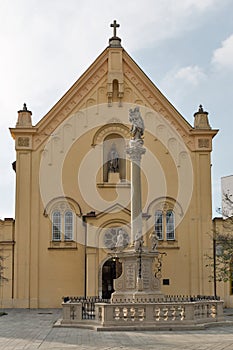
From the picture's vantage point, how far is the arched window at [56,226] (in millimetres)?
34000

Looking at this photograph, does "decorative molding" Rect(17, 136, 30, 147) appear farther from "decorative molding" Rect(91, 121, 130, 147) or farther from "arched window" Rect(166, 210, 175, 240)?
"arched window" Rect(166, 210, 175, 240)

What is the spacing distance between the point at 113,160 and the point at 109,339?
1906 cm

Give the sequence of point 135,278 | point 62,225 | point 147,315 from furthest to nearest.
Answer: point 62,225, point 135,278, point 147,315

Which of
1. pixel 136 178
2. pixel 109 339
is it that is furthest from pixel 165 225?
pixel 109 339

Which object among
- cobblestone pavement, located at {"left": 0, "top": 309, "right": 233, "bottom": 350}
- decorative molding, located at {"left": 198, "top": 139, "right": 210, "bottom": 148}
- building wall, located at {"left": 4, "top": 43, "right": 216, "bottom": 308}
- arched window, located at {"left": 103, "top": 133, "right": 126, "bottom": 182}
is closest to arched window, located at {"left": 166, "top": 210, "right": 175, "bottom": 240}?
building wall, located at {"left": 4, "top": 43, "right": 216, "bottom": 308}

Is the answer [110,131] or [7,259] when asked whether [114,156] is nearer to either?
[110,131]

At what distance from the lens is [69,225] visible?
34156mm

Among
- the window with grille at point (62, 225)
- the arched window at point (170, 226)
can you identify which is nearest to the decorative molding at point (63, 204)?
the window with grille at point (62, 225)

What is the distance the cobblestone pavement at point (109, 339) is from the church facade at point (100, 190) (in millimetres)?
11632

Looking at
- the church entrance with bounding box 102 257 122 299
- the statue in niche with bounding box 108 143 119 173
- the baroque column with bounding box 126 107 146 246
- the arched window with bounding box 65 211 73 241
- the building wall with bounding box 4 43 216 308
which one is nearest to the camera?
the baroque column with bounding box 126 107 146 246

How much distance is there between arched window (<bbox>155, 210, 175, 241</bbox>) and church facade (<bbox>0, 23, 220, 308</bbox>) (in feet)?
0.19

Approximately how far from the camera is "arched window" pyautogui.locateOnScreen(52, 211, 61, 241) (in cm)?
3400

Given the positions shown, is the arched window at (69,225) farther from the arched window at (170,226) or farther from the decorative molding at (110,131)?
the arched window at (170,226)

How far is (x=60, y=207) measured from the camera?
3434 centimetres
